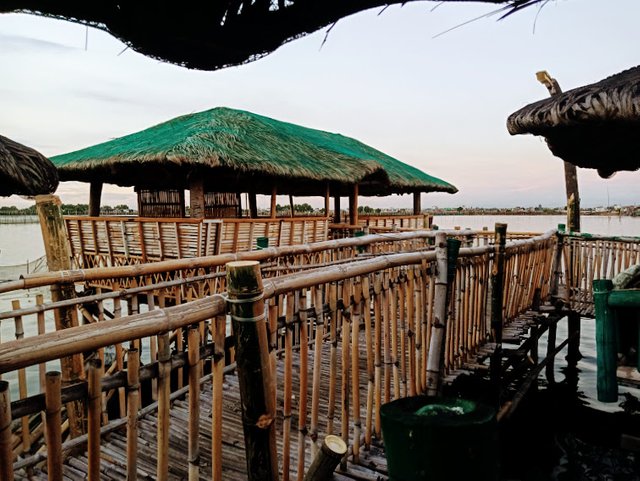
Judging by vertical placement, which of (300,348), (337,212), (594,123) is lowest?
(300,348)

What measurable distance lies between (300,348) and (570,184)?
48.2ft

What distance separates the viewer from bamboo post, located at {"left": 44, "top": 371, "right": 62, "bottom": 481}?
1.13 metres

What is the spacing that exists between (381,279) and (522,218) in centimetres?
9978

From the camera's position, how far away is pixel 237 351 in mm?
1597

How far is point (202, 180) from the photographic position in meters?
10.6

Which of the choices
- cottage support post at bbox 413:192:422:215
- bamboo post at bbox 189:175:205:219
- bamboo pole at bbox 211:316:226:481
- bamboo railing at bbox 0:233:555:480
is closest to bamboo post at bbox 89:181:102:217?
bamboo post at bbox 189:175:205:219

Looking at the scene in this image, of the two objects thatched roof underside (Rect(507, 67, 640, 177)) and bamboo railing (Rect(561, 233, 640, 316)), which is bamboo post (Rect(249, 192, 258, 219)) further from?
thatched roof underside (Rect(507, 67, 640, 177))

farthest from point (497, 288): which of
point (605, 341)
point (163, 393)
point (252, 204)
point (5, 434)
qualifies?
point (252, 204)

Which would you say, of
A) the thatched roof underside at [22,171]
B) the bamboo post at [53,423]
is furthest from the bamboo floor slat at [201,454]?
the thatched roof underside at [22,171]

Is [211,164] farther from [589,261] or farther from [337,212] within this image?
[589,261]

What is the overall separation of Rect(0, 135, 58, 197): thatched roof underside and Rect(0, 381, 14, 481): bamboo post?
2.80m

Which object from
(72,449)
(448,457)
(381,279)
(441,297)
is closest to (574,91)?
(441,297)

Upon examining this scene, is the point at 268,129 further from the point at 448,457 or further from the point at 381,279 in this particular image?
the point at 448,457

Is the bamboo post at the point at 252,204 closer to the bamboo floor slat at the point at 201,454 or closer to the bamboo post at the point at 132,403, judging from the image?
the bamboo floor slat at the point at 201,454
